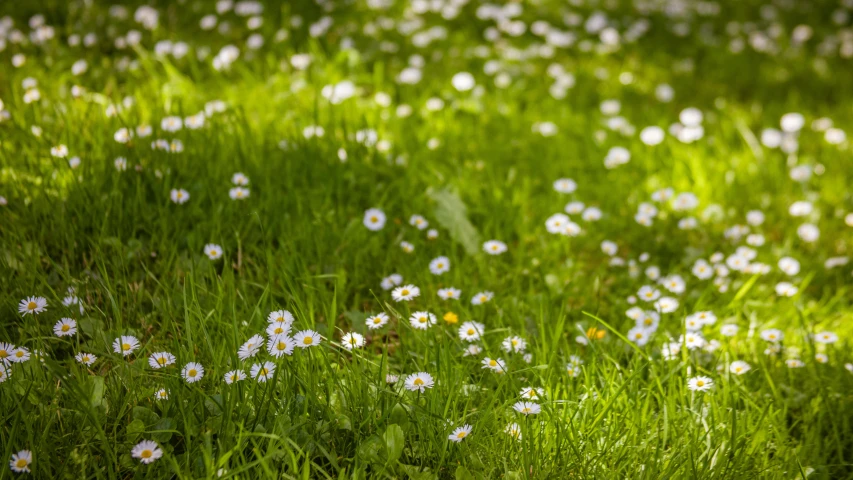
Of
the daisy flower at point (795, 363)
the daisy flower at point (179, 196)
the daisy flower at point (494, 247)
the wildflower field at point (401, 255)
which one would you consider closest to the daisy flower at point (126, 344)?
the wildflower field at point (401, 255)

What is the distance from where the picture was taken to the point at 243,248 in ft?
7.88

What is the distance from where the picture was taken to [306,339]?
5.55 ft

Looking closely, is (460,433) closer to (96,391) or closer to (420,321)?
(420,321)

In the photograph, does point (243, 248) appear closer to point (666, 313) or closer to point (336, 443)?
point (336, 443)

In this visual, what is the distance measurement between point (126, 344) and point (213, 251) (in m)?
0.61

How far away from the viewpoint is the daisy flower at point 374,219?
8.23 ft

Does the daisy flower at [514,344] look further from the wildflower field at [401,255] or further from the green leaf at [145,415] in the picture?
the green leaf at [145,415]

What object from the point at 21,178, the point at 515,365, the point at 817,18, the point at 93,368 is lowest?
the point at 817,18

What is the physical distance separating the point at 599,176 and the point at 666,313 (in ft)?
3.46

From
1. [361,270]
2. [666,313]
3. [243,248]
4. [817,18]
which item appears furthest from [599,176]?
[817,18]

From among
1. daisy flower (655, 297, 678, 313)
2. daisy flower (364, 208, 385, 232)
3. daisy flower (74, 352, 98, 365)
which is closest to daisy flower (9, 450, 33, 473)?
daisy flower (74, 352, 98, 365)

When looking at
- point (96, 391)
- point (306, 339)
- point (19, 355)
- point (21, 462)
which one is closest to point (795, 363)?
point (306, 339)

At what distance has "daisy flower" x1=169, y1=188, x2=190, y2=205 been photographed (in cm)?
240

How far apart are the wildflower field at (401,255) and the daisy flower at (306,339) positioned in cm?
2
